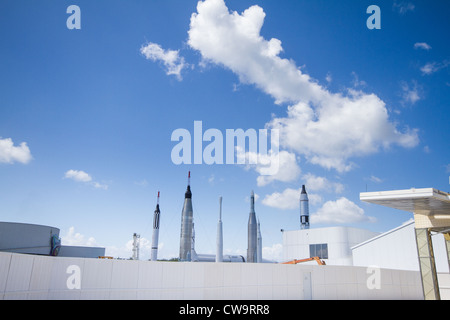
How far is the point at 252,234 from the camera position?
297ft

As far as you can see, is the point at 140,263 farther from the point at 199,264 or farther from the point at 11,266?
→ the point at 11,266

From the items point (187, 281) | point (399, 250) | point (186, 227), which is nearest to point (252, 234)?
point (186, 227)

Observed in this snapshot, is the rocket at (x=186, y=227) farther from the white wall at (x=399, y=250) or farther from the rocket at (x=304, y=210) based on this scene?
the white wall at (x=399, y=250)

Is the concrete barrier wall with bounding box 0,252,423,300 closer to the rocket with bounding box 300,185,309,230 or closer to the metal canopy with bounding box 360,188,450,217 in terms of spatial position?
the metal canopy with bounding box 360,188,450,217

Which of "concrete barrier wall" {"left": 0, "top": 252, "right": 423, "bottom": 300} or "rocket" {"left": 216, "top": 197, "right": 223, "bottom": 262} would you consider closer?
"concrete barrier wall" {"left": 0, "top": 252, "right": 423, "bottom": 300}

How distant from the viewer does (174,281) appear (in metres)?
21.5

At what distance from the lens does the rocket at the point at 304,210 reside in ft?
236

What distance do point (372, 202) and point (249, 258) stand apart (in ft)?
242

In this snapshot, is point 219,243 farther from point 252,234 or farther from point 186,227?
point 252,234

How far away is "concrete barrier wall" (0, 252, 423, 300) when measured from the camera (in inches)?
664

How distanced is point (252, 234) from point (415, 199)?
7225cm

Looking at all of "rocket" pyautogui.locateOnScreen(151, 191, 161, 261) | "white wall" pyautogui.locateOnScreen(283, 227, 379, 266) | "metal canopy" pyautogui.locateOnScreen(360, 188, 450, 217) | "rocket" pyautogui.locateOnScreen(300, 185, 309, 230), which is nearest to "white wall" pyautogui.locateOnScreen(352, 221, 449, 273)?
"white wall" pyautogui.locateOnScreen(283, 227, 379, 266)

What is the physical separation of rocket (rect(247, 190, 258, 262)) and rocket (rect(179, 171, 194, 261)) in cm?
1738
